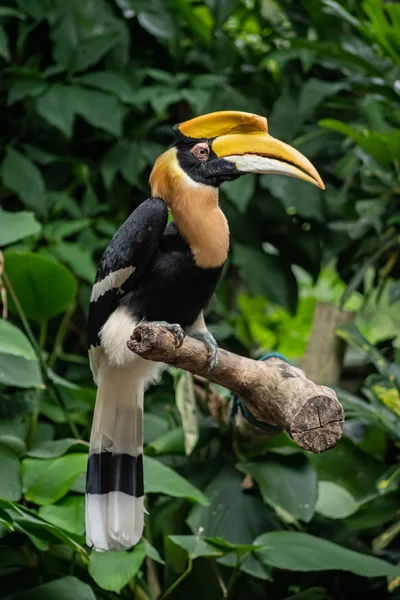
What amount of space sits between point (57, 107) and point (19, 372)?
0.80 meters

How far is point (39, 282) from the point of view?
184cm

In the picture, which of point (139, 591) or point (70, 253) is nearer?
point (139, 591)

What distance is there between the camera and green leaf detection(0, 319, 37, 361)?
153cm

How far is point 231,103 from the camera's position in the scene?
87.6 inches

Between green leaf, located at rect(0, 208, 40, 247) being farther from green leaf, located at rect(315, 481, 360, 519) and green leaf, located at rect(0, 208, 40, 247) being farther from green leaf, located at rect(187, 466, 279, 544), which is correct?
green leaf, located at rect(315, 481, 360, 519)

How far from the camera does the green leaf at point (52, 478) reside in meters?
1.55

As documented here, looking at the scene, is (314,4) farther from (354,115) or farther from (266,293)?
(266,293)

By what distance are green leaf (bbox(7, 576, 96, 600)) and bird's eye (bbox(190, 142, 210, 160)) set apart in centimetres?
81

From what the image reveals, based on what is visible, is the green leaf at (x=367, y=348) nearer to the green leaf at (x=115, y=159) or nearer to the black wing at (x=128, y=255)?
the green leaf at (x=115, y=159)

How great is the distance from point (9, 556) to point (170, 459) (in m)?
0.46

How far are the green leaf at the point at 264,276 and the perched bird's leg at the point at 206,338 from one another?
3.31 ft

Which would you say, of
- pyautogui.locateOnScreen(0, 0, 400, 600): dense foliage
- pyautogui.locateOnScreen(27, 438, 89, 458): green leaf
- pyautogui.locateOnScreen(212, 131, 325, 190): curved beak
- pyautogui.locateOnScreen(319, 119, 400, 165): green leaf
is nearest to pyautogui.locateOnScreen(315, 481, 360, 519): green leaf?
pyautogui.locateOnScreen(0, 0, 400, 600): dense foliage

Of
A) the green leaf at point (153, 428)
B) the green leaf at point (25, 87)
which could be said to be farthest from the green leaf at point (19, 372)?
the green leaf at point (25, 87)

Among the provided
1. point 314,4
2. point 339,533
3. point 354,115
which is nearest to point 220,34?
point 314,4
